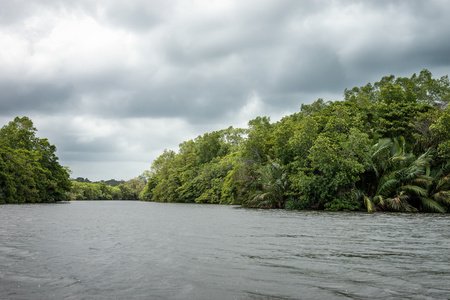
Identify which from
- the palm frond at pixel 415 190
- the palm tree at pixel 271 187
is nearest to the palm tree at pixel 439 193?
the palm frond at pixel 415 190

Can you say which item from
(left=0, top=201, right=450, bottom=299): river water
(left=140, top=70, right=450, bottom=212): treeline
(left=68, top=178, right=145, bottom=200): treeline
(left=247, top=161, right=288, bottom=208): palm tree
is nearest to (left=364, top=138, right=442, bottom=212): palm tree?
(left=140, top=70, right=450, bottom=212): treeline

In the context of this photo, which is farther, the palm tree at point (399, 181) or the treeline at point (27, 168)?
the treeline at point (27, 168)

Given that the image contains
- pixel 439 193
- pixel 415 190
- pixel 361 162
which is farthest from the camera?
pixel 361 162

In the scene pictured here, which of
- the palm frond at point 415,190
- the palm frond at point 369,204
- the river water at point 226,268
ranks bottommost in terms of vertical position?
the river water at point 226,268

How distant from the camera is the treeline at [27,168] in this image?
2196 inches

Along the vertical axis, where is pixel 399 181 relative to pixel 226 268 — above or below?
above

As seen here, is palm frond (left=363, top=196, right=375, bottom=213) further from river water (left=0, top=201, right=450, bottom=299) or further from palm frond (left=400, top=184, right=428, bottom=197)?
river water (left=0, top=201, right=450, bottom=299)

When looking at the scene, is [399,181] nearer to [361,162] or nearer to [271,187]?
[361,162]

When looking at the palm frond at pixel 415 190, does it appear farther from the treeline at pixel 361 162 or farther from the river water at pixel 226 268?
the river water at pixel 226 268

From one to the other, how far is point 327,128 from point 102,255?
32776mm

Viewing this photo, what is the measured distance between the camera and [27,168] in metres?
59.3

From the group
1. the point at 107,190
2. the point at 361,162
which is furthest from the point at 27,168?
the point at 107,190

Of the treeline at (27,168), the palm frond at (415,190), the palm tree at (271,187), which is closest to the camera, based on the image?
the palm frond at (415,190)

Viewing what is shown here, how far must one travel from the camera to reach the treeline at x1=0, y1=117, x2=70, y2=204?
183 ft
